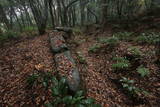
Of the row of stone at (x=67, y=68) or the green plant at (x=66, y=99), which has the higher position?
the row of stone at (x=67, y=68)

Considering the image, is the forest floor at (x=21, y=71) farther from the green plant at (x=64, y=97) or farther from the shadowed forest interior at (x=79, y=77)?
the green plant at (x=64, y=97)

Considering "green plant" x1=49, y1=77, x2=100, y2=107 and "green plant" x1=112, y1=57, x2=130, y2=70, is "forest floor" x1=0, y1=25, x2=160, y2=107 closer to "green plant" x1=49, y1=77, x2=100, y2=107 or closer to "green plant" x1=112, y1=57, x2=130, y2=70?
"green plant" x1=112, y1=57, x2=130, y2=70

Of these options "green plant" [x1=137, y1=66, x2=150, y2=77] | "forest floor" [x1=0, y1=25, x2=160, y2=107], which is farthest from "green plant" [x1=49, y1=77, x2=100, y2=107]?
"green plant" [x1=137, y1=66, x2=150, y2=77]

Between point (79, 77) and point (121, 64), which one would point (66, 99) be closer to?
point (79, 77)

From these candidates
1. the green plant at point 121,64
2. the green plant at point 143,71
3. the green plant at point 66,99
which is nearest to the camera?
the green plant at point 66,99

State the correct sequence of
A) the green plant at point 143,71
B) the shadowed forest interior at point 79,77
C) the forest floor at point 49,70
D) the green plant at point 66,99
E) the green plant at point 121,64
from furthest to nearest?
the green plant at point 121,64 → the green plant at point 143,71 → the forest floor at point 49,70 → the shadowed forest interior at point 79,77 → the green plant at point 66,99

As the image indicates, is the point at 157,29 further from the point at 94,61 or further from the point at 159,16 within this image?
the point at 94,61

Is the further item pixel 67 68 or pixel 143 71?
pixel 143 71

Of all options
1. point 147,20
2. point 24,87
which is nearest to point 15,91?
point 24,87

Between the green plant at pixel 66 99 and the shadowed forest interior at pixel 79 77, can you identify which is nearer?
the green plant at pixel 66 99

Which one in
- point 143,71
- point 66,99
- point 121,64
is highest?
point 66,99

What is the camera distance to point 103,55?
685 centimetres

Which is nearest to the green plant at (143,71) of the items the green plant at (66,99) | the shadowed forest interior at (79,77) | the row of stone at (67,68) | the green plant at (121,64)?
the shadowed forest interior at (79,77)

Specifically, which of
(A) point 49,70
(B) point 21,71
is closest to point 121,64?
(A) point 49,70
